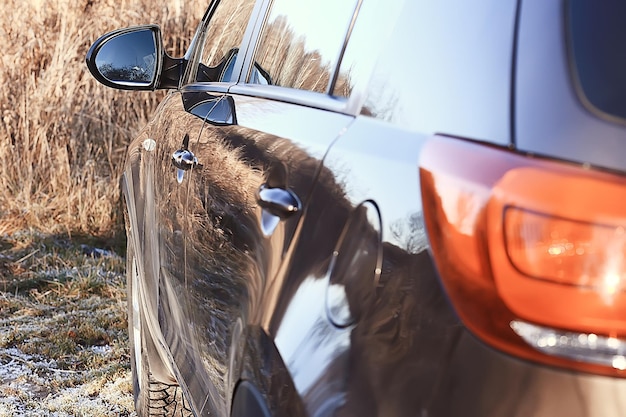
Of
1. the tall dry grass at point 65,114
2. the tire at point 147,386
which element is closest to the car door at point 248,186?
the tire at point 147,386

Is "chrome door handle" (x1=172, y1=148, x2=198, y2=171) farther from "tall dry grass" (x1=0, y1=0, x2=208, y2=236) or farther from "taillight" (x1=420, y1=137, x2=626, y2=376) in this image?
"tall dry grass" (x1=0, y1=0, x2=208, y2=236)

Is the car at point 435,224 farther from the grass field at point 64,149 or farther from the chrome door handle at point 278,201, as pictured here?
the grass field at point 64,149

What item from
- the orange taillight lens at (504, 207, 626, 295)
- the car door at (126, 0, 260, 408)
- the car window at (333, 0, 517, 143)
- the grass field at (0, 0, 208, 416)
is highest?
the car window at (333, 0, 517, 143)

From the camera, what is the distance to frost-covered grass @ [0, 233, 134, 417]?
12.7 feet

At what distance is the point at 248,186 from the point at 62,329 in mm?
3448

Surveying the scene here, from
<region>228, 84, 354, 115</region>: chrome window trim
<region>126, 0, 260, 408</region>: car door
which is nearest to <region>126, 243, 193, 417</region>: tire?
<region>126, 0, 260, 408</region>: car door

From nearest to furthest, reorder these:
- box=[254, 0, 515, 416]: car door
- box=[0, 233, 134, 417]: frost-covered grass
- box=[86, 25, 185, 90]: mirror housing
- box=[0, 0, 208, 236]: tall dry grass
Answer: box=[254, 0, 515, 416]: car door < box=[86, 25, 185, 90]: mirror housing < box=[0, 233, 134, 417]: frost-covered grass < box=[0, 0, 208, 236]: tall dry grass

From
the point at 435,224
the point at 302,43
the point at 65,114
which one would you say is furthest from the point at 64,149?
the point at 435,224

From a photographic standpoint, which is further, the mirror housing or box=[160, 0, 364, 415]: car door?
the mirror housing

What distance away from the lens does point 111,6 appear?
739 cm

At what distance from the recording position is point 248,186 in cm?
162

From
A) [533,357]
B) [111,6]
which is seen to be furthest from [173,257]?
[111,6]

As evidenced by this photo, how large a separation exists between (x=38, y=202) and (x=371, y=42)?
596 cm

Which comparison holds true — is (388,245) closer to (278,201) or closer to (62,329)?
(278,201)
